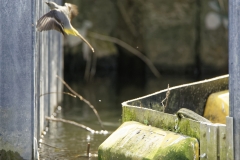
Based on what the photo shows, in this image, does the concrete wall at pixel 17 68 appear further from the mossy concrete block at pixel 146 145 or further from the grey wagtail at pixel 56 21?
the mossy concrete block at pixel 146 145

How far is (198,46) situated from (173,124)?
15.1m

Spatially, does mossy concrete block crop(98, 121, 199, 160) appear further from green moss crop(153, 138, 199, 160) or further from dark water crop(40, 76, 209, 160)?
dark water crop(40, 76, 209, 160)

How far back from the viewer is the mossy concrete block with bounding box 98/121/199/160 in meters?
4.76

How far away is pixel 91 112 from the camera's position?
10594 mm

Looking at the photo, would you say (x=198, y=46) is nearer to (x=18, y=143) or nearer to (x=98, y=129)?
(x=98, y=129)

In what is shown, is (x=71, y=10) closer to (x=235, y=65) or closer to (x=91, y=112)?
(x=235, y=65)

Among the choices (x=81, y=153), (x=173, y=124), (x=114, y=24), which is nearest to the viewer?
(x=173, y=124)

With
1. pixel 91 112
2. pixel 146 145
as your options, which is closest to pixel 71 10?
pixel 146 145

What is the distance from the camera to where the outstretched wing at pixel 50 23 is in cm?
559

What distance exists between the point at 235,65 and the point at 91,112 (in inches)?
244

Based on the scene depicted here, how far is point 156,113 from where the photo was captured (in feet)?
17.6

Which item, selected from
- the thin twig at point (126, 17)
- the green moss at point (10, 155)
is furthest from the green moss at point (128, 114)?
the thin twig at point (126, 17)

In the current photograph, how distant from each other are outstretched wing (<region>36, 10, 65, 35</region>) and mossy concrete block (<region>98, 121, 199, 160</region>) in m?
1.13

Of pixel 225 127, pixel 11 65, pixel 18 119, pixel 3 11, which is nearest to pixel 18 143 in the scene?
pixel 18 119
